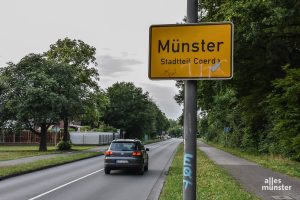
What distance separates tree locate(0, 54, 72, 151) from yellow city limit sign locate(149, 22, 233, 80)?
35294 mm

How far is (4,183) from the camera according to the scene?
1565 cm

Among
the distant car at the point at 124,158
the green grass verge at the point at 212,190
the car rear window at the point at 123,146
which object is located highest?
the car rear window at the point at 123,146

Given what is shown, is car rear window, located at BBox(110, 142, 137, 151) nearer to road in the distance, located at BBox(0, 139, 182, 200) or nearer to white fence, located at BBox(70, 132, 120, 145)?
road in the distance, located at BBox(0, 139, 182, 200)

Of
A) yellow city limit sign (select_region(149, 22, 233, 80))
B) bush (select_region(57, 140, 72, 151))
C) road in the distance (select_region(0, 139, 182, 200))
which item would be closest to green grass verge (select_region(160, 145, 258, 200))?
road in the distance (select_region(0, 139, 182, 200))

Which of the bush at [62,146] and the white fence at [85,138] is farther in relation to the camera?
the white fence at [85,138]

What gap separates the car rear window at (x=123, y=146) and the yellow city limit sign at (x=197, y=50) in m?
16.4

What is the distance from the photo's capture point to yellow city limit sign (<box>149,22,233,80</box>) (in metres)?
3.76

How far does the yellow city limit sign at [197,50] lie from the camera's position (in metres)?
3.76

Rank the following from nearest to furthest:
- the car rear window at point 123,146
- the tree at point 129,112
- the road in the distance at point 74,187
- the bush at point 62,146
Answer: the road in the distance at point 74,187 < the car rear window at point 123,146 < the bush at point 62,146 < the tree at point 129,112

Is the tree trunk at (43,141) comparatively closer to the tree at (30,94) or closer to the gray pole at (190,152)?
the tree at (30,94)

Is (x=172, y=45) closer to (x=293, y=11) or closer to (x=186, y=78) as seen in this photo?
(x=186, y=78)

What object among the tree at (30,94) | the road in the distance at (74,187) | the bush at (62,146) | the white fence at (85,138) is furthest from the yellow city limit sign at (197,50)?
the white fence at (85,138)

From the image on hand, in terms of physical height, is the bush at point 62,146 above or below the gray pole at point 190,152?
below

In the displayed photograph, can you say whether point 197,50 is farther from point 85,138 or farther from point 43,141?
point 85,138
